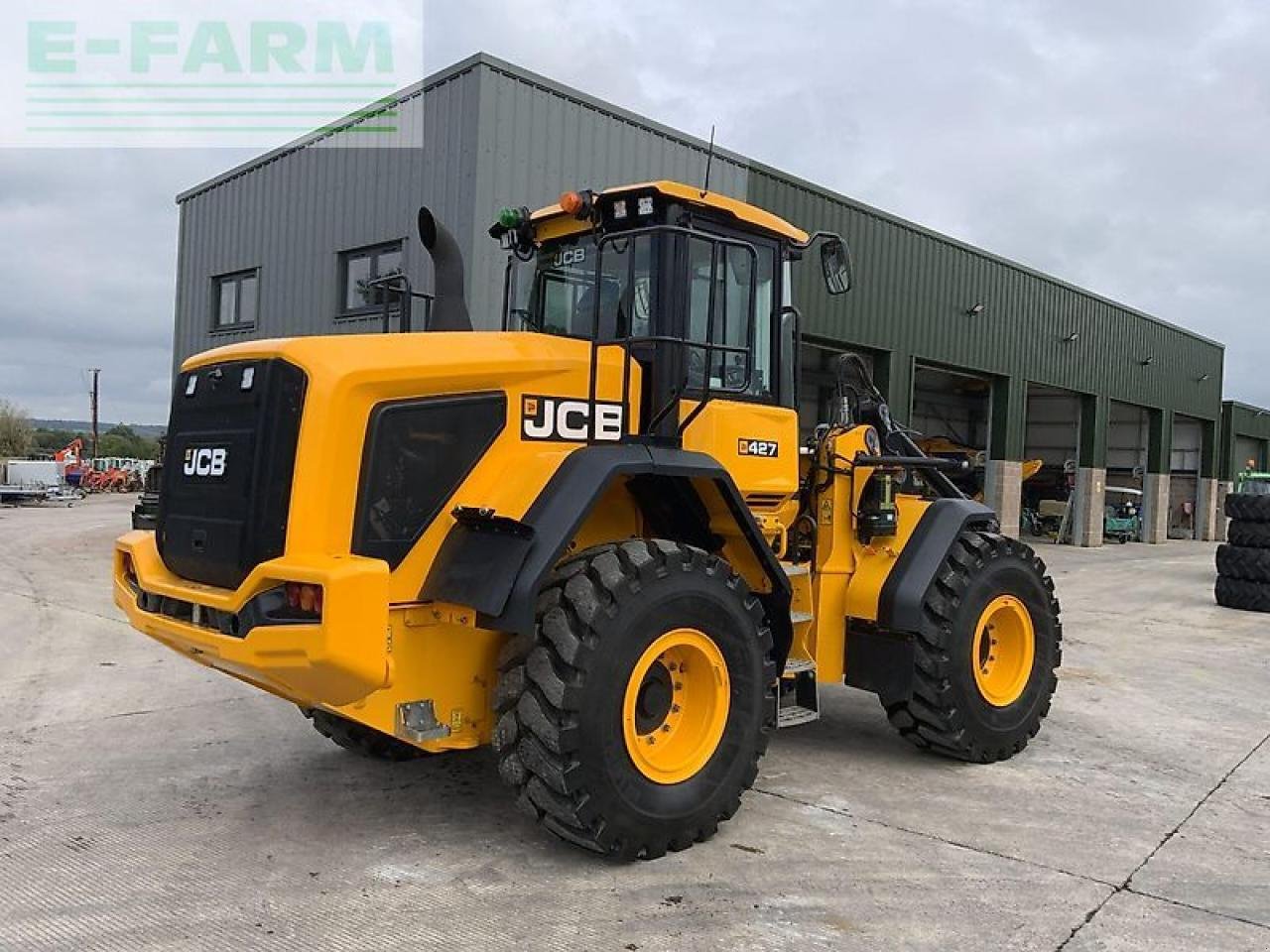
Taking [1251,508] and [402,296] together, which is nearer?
[402,296]

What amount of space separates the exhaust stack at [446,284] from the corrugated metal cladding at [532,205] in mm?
5966

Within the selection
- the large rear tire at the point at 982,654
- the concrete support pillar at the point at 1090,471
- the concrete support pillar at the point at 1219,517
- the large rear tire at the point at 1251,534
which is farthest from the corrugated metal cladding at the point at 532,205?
the concrete support pillar at the point at 1219,517

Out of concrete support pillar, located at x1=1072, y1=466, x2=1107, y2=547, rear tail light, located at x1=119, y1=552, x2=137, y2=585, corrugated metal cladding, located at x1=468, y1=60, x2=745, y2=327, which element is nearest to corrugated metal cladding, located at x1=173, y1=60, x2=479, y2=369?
corrugated metal cladding, located at x1=468, y1=60, x2=745, y2=327

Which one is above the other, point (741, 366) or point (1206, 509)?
point (741, 366)

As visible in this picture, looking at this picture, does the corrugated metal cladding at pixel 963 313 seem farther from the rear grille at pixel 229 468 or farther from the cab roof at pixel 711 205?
the rear grille at pixel 229 468

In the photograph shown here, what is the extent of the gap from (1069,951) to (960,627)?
2.12m

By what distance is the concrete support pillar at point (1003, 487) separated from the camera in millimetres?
21891

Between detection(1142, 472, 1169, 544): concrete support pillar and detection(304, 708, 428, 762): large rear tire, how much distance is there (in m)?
29.2

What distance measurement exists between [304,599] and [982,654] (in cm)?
397

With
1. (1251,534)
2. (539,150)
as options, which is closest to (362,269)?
(539,150)

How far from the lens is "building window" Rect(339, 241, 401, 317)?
41.9 feet

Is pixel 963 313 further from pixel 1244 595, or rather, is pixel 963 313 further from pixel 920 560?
pixel 920 560

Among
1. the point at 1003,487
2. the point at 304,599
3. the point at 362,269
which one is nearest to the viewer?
the point at 304,599

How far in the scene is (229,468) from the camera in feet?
12.8
